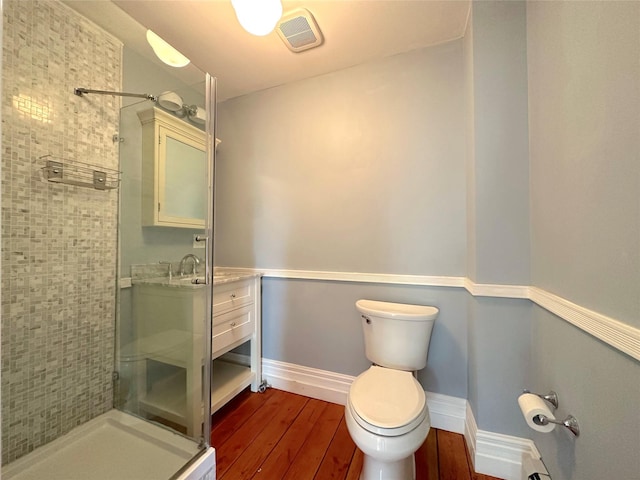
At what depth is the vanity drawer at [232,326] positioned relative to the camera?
1521 millimetres

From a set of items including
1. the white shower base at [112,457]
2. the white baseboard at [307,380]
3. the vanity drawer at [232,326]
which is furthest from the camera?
the white baseboard at [307,380]

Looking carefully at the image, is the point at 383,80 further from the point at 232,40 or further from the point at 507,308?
the point at 507,308

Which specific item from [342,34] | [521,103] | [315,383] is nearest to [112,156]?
[342,34]

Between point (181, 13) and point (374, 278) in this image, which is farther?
point (374, 278)

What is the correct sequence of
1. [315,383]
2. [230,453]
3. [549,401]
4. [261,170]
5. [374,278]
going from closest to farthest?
[549,401], [230,453], [374,278], [315,383], [261,170]

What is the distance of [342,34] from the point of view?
147 centimetres

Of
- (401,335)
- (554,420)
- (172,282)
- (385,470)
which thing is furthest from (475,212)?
(172,282)

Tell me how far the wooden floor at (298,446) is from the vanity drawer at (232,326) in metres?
0.46

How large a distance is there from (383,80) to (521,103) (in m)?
0.82

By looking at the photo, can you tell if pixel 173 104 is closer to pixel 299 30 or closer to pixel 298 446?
pixel 299 30

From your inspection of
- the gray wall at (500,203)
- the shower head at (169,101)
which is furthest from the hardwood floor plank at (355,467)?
the shower head at (169,101)

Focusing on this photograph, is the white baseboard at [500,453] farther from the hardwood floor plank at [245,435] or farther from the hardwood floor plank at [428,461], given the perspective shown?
Answer: the hardwood floor plank at [245,435]

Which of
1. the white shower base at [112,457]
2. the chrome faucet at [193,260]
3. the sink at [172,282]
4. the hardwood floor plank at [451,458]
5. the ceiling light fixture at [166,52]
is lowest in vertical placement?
the hardwood floor plank at [451,458]

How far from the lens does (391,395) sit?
3.65 ft
